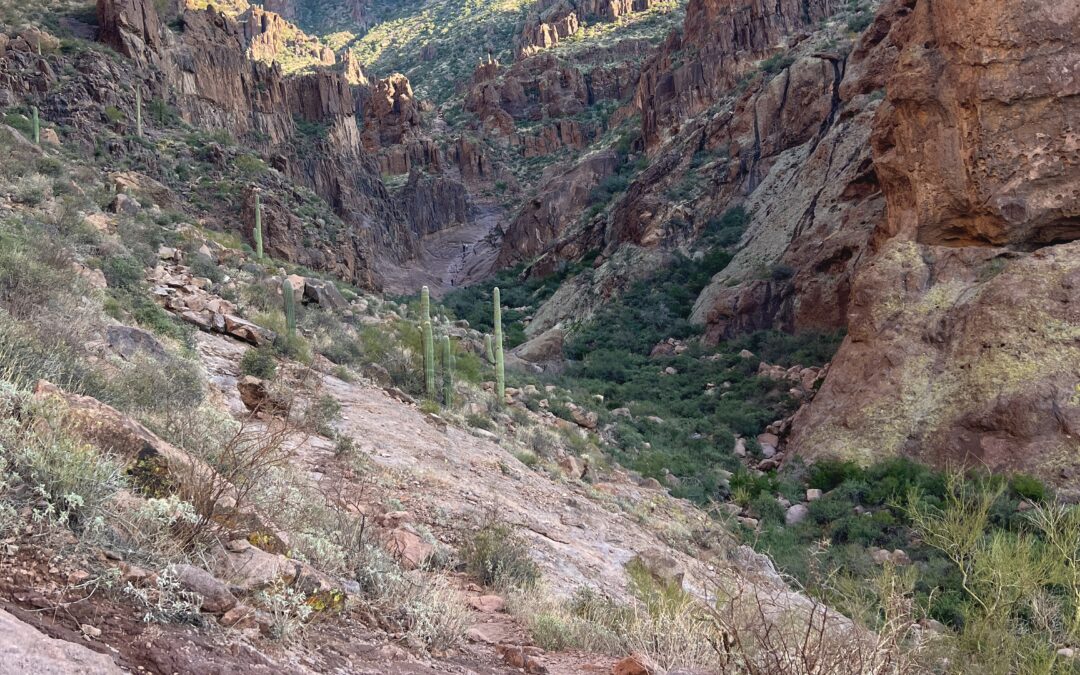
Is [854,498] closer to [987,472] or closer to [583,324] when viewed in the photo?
[987,472]

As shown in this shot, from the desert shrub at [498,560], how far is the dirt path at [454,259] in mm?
40557

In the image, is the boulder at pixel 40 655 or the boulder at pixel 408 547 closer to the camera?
the boulder at pixel 40 655

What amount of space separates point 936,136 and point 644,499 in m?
9.29

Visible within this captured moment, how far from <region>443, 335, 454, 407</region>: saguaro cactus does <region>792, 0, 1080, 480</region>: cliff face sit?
6.73 metres

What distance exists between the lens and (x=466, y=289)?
154ft

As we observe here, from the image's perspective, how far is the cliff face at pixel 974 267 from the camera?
1286cm

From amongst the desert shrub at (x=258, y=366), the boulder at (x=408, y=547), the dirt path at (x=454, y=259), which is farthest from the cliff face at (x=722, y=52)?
the boulder at (x=408, y=547)

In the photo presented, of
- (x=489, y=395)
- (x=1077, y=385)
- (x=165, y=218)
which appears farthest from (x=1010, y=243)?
(x=165, y=218)

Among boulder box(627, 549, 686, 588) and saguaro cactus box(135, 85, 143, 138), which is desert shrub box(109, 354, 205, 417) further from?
saguaro cactus box(135, 85, 143, 138)

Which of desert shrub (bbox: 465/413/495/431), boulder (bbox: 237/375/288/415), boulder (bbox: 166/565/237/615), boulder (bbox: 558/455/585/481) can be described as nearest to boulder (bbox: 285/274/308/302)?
desert shrub (bbox: 465/413/495/431)

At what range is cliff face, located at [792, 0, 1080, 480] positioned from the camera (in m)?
12.9

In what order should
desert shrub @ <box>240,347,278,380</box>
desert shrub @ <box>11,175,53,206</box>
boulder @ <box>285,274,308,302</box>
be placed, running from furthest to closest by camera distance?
1. boulder @ <box>285,274,308,302</box>
2. desert shrub @ <box>11,175,53,206</box>
3. desert shrub @ <box>240,347,278,380</box>

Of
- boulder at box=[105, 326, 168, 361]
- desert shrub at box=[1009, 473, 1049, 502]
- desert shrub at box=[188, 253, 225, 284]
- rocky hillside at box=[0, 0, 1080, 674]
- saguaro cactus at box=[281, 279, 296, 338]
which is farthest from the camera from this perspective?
desert shrub at box=[188, 253, 225, 284]

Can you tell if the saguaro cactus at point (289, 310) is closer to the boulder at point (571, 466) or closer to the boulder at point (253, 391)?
the boulder at point (253, 391)
